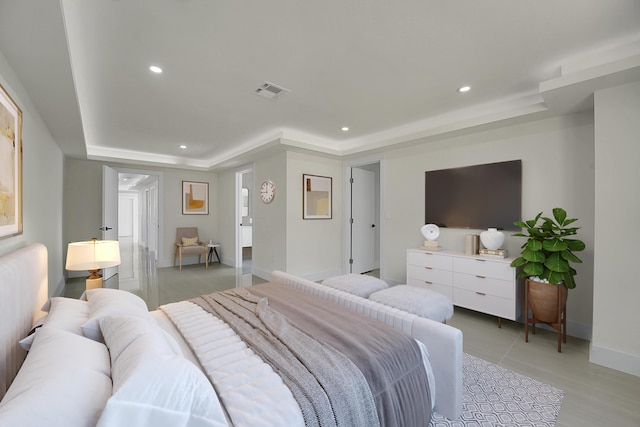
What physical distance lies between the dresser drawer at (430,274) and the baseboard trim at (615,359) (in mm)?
1322

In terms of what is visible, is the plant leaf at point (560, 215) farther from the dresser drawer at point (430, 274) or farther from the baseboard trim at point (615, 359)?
the dresser drawer at point (430, 274)

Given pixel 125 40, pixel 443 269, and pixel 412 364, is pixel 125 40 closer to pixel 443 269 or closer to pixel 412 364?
pixel 412 364

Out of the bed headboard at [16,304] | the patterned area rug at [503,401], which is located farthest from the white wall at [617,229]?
the bed headboard at [16,304]

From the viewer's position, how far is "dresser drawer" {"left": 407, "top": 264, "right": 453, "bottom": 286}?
11.2 feet

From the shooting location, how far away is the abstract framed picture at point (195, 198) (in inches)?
258

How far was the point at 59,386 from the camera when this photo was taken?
0.81 m

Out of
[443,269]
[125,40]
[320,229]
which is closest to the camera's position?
[125,40]

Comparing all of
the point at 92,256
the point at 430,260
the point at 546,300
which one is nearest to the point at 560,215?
the point at 546,300

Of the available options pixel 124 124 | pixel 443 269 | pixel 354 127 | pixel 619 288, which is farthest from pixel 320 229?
pixel 619 288

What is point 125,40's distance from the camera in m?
2.03

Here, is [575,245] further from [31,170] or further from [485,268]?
[31,170]

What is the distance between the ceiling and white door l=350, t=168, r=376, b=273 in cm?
181

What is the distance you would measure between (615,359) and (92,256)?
445 cm

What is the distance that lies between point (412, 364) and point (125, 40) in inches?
115
